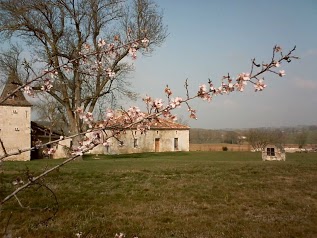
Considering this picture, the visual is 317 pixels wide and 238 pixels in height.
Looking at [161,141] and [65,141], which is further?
[161,141]

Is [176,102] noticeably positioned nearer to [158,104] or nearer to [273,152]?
[158,104]

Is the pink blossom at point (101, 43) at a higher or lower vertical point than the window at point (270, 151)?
higher

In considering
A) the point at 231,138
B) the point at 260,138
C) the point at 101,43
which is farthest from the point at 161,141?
the point at 101,43

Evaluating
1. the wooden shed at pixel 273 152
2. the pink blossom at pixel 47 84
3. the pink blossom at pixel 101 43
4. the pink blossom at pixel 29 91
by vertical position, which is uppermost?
the pink blossom at pixel 101 43

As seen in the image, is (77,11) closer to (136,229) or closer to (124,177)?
(124,177)

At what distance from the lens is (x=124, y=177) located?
53.8ft

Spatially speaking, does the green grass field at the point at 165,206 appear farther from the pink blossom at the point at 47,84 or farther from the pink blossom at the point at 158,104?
the pink blossom at the point at 158,104

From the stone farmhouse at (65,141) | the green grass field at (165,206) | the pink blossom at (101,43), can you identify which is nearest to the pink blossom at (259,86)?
the pink blossom at (101,43)

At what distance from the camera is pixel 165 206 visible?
11148 mm

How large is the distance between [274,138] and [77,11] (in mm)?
47333

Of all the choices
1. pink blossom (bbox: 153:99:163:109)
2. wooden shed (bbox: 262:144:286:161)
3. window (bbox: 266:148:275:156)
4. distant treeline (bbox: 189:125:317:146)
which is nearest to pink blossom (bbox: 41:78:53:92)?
pink blossom (bbox: 153:99:163:109)

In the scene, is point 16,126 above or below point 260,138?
above

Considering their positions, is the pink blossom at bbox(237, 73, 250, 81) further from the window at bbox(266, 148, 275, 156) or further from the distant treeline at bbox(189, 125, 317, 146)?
the distant treeline at bbox(189, 125, 317, 146)

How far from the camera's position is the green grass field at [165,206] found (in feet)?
28.7
